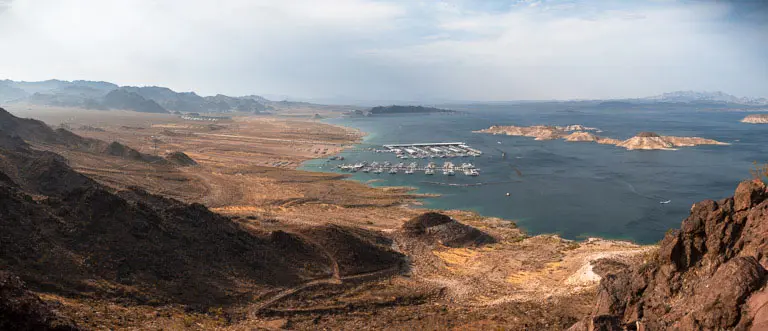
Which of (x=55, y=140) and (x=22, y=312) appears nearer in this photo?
(x=22, y=312)

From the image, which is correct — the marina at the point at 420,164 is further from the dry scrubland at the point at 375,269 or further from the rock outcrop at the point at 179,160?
the rock outcrop at the point at 179,160

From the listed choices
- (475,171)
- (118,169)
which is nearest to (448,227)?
(475,171)

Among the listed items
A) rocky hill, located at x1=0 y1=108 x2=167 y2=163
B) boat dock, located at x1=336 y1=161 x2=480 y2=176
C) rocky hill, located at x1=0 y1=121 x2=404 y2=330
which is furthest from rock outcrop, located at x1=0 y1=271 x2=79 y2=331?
boat dock, located at x1=336 y1=161 x2=480 y2=176

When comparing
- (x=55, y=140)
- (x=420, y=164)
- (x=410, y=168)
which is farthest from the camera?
(x=420, y=164)

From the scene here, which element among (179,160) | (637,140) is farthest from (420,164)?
(637,140)

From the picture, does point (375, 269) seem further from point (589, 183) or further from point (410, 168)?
point (589, 183)

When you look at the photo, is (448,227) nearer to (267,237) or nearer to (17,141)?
(267,237)
